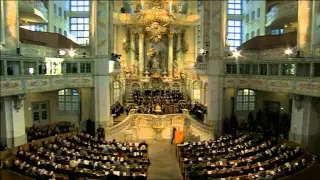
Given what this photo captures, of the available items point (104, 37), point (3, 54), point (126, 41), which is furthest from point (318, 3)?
point (126, 41)

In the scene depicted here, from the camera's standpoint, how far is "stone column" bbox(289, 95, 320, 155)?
→ 19484mm

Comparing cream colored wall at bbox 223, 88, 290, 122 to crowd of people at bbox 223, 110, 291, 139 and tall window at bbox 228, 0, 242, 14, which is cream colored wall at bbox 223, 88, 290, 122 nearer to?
crowd of people at bbox 223, 110, 291, 139

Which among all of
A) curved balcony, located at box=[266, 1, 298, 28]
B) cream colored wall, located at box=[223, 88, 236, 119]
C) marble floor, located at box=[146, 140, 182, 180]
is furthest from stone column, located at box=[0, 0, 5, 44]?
curved balcony, located at box=[266, 1, 298, 28]

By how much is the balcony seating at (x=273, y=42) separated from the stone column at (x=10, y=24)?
19946mm

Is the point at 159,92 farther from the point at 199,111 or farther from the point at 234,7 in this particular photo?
the point at 234,7

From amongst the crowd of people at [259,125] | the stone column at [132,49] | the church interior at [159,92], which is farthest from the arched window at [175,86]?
the crowd of people at [259,125]

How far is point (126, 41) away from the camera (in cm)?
3856

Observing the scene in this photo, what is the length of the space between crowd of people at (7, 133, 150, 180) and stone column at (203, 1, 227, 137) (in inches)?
350

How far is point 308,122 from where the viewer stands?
64.2ft

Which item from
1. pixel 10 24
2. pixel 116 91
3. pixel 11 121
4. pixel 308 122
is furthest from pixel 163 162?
pixel 116 91

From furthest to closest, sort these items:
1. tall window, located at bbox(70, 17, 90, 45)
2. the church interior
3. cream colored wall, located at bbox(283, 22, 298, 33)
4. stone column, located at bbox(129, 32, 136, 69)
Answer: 1. stone column, located at bbox(129, 32, 136, 69)
2. tall window, located at bbox(70, 17, 90, 45)
3. cream colored wall, located at bbox(283, 22, 298, 33)
4. the church interior

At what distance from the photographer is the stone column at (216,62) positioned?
25.7 m

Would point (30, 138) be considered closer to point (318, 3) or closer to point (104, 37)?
point (104, 37)

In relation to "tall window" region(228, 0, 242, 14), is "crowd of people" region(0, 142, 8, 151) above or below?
below
